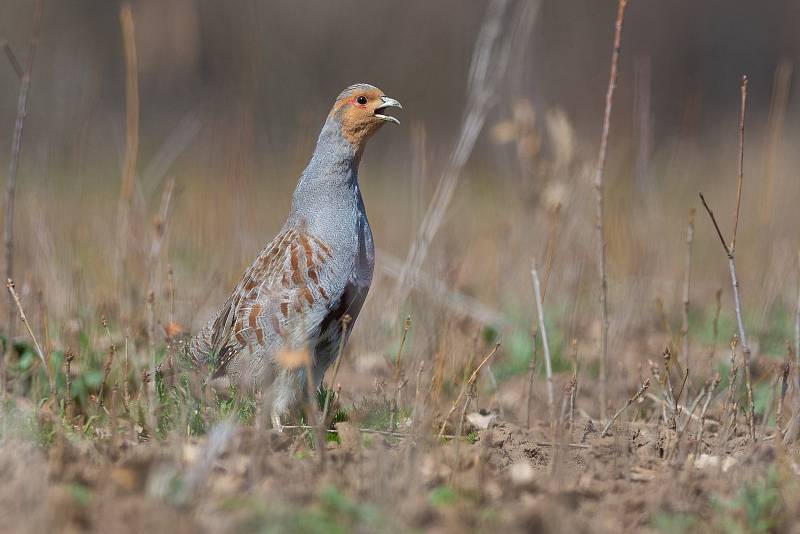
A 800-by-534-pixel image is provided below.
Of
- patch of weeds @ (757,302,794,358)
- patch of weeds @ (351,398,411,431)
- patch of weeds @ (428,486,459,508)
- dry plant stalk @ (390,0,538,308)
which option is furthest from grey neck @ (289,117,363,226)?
patch of weeds @ (757,302,794,358)

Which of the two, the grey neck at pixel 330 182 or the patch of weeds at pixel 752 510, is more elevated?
the grey neck at pixel 330 182

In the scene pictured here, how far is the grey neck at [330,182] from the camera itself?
13.0ft

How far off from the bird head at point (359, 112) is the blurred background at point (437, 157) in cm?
93

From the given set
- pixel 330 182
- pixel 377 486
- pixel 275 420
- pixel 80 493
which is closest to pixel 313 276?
pixel 330 182

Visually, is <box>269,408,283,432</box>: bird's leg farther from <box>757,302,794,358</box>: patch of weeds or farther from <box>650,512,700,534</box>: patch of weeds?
<box>757,302,794,358</box>: patch of weeds

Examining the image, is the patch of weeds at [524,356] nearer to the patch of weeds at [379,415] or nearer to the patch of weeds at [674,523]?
the patch of weeds at [379,415]

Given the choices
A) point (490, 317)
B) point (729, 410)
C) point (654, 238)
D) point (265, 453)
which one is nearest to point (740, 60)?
point (654, 238)

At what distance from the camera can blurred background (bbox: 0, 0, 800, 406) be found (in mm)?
5270

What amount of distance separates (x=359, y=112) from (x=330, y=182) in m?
0.31

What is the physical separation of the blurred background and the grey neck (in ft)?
Answer: 2.10

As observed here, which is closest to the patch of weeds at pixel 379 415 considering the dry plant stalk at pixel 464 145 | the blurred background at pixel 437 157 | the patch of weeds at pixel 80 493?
the blurred background at pixel 437 157

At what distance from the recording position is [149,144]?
12523mm

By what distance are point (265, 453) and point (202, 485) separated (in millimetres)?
359

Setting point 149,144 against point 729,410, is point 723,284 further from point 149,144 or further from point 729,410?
point 149,144
